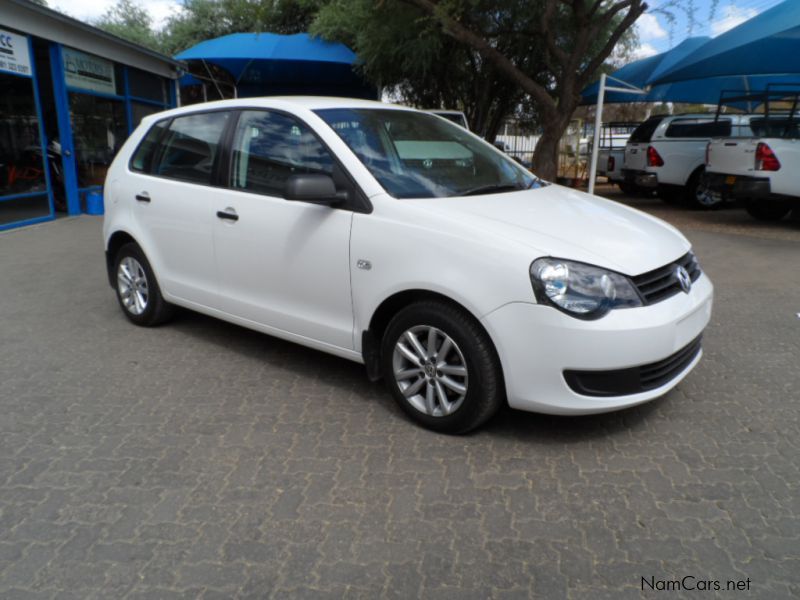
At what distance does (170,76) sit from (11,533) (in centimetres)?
1464

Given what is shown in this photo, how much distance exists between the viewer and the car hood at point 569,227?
311 centimetres

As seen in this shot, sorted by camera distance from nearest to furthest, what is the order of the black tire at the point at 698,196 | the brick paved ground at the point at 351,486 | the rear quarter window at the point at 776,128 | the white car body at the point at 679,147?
the brick paved ground at the point at 351,486 → the rear quarter window at the point at 776,128 → the white car body at the point at 679,147 → the black tire at the point at 698,196

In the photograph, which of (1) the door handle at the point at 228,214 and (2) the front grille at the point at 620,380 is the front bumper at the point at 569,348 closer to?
(2) the front grille at the point at 620,380

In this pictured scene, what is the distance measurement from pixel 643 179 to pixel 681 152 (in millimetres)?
916

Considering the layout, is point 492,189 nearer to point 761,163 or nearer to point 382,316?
point 382,316

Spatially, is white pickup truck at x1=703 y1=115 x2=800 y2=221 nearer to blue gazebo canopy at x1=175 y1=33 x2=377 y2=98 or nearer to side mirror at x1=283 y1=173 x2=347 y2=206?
side mirror at x1=283 y1=173 x2=347 y2=206

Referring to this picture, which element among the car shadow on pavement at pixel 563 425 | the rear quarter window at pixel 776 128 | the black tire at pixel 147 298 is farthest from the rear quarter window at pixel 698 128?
the black tire at pixel 147 298

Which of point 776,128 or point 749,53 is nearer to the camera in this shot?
point 776,128

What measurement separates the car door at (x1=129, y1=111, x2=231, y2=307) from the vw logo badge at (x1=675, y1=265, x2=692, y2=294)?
2893 mm

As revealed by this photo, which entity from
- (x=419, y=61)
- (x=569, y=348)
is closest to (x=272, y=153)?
(x=569, y=348)

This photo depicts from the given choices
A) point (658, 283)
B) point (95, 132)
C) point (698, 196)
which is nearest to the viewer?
point (658, 283)

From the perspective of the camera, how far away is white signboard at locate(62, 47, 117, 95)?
1148 centimetres

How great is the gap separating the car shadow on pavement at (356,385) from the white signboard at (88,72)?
822cm

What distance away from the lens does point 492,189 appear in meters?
3.97
